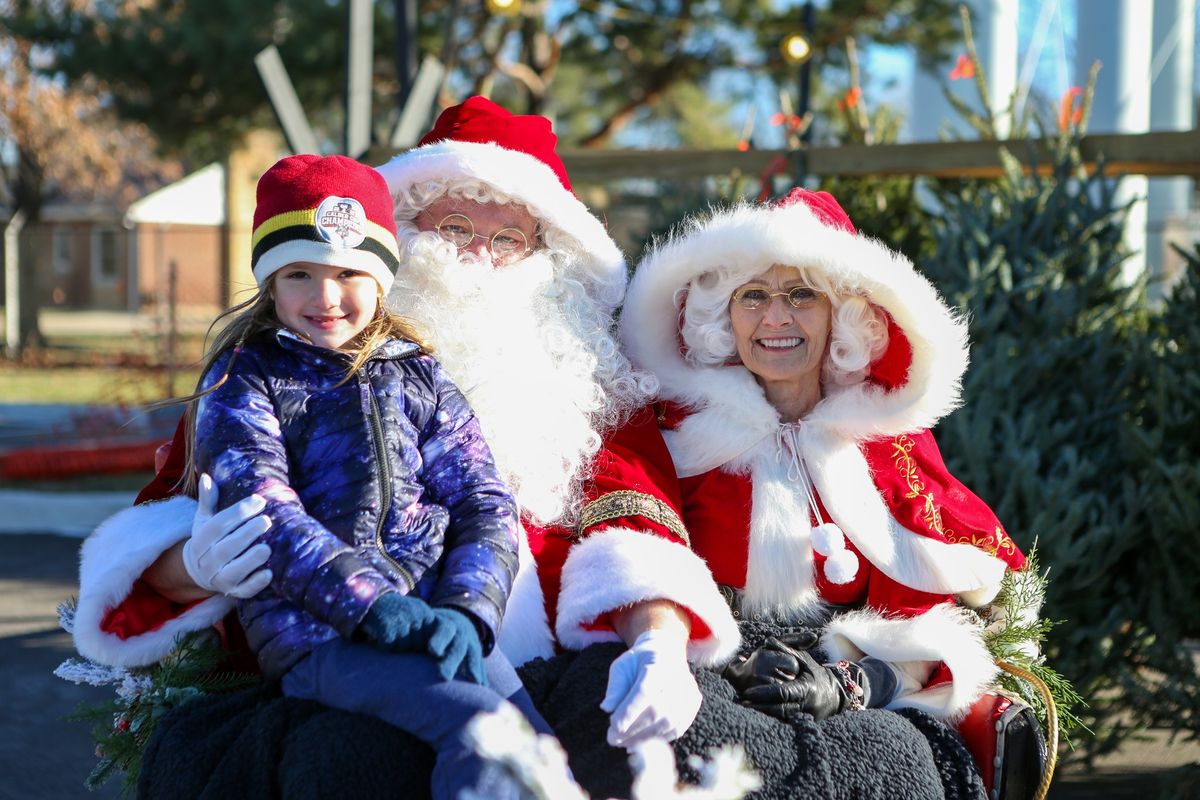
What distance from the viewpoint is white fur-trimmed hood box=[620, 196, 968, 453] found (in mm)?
2973

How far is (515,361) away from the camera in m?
3.07

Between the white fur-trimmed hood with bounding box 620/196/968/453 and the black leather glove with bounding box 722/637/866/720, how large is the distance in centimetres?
60

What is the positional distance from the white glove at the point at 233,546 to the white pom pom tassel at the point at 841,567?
1284 mm

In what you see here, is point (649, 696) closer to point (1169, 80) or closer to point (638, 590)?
point (638, 590)

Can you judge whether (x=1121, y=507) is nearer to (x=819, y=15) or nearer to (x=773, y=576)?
(x=773, y=576)

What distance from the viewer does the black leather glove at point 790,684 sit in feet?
8.31

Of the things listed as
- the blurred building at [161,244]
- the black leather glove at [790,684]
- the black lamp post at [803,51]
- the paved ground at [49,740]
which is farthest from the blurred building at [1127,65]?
the blurred building at [161,244]

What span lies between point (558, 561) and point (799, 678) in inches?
25.4

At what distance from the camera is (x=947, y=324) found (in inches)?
119

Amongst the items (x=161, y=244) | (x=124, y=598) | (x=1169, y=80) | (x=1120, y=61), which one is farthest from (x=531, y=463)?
(x=161, y=244)

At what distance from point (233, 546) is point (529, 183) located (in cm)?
136

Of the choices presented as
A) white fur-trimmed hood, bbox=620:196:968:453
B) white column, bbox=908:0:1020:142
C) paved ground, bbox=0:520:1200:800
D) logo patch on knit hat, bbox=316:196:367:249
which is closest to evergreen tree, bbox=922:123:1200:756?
paved ground, bbox=0:520:1200:800

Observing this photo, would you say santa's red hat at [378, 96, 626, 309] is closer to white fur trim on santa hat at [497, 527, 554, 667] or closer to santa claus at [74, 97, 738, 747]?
santa claus at [74, 97, 738, 747]

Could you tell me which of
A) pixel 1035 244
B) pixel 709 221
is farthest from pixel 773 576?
pixel 1035 244
